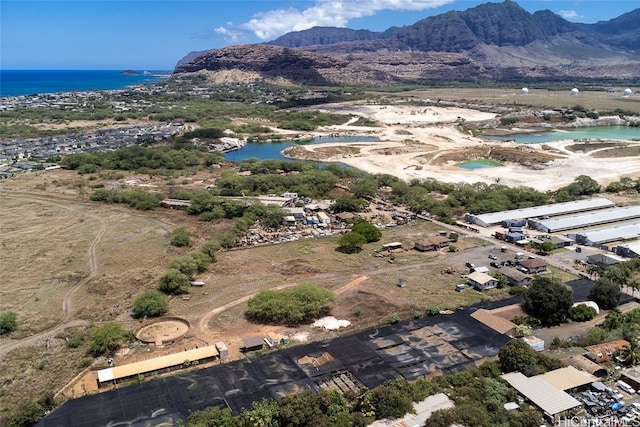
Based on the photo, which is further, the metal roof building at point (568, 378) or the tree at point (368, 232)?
the tree at point (368, 232)

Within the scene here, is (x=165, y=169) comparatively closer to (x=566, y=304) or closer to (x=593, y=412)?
(x=566, y=304)

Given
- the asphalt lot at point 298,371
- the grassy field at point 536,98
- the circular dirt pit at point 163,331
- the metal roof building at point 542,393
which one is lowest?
the circular dirt pit at point 163,331

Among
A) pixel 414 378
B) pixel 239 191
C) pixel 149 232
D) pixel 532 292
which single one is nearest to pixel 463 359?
pixel 414 378

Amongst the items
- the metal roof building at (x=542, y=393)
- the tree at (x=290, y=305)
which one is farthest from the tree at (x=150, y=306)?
the metal roof building at (x=542, y=393)

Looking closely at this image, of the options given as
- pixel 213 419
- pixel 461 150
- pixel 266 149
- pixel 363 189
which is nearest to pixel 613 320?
pixel 213 419

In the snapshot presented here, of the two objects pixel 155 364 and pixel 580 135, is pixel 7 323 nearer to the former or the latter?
pixel 155 364

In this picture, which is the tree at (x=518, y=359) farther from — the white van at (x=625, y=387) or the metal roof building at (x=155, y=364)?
the metal roof building at (x=155, y=364)
